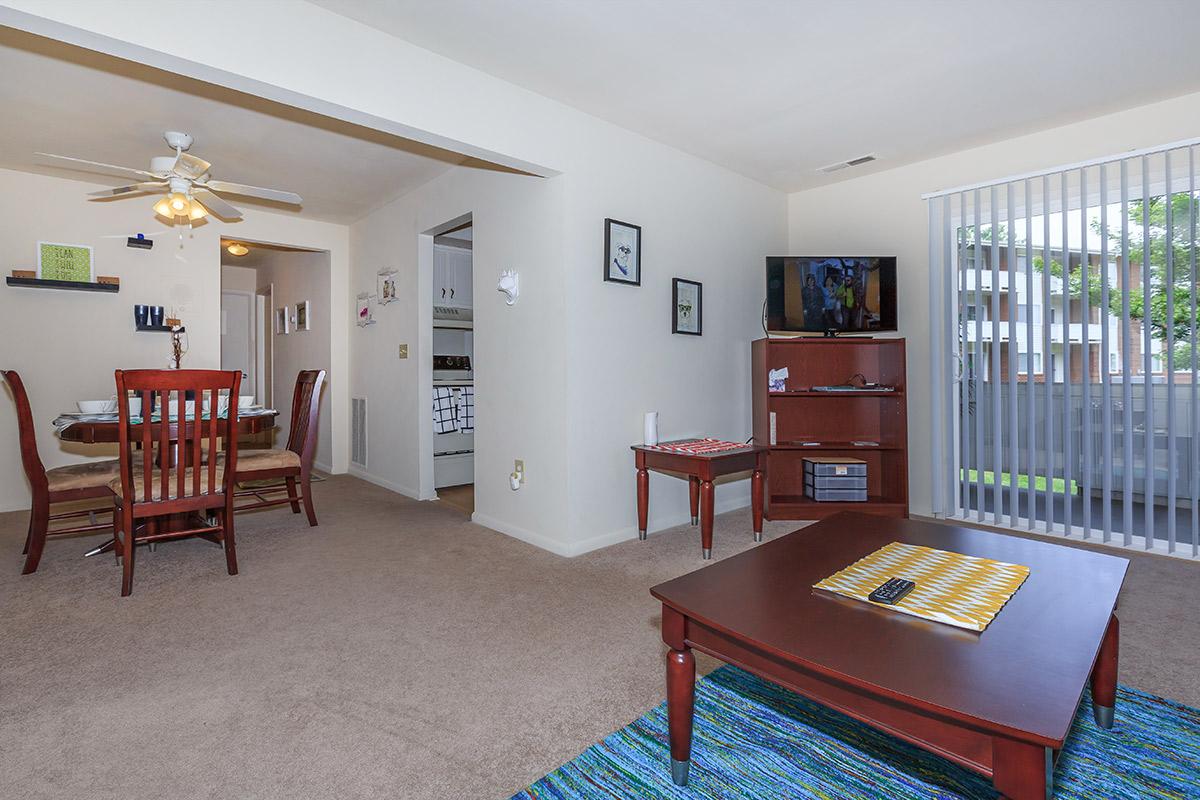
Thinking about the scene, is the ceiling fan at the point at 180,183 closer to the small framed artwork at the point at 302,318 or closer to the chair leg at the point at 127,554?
the chair leg at the point at 127,554

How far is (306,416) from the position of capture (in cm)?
386

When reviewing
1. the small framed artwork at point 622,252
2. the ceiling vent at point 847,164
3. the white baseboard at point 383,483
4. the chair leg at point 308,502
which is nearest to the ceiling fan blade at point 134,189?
the chair leg at point 308,502

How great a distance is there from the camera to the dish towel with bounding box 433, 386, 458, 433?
4824mm

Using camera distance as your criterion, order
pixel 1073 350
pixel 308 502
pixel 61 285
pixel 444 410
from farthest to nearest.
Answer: pixel 444 410 → pixel 61 285 → pixel 308 502 → pixel 1073 350

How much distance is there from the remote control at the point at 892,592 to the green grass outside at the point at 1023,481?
107 inches

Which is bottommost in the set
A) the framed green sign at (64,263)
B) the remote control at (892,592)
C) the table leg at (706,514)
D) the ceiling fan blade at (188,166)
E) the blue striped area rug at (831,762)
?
the blue striped area rug at (831,762)

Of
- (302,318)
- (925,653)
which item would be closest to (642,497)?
(925,653)

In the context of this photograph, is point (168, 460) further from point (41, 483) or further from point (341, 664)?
point (341, 664)

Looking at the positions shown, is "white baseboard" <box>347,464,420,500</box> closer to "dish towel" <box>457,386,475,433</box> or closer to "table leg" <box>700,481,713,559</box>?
"dish towel" <box>457,386,475,433</box>

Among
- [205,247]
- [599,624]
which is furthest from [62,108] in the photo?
[599,624]

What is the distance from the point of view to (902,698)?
3.24ft

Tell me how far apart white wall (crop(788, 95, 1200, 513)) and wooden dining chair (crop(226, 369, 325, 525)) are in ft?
12.0

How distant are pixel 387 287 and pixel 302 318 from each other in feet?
5.62

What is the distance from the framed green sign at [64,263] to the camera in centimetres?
427
